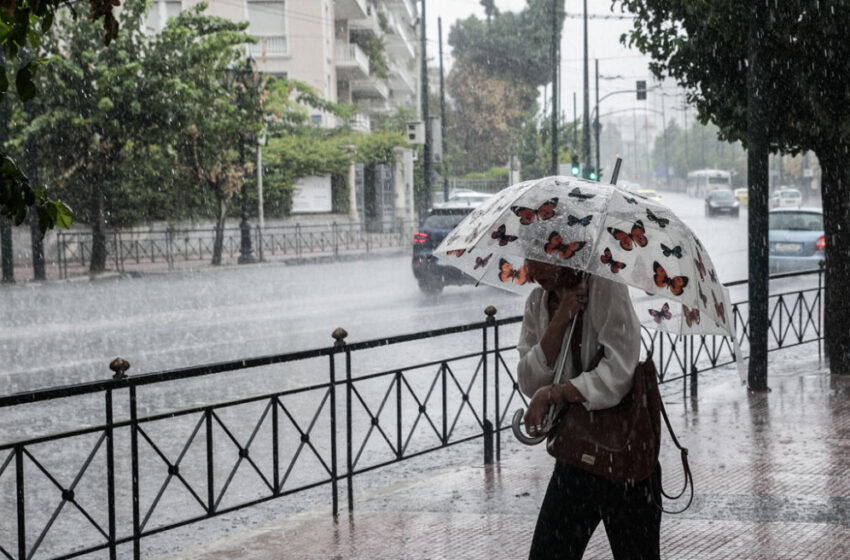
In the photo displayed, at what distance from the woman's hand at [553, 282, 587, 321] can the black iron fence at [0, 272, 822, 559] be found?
7.18 ft

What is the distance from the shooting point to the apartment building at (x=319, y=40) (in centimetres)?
4441

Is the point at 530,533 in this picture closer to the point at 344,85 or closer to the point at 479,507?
the point at 479,507

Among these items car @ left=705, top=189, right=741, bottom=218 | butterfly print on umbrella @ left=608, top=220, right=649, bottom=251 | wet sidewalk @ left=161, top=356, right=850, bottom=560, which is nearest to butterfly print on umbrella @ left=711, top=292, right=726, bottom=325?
butterfly print on umbrella @ left=608, top=220, right=649, bottom=251

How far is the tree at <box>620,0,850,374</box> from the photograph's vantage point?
9227mm

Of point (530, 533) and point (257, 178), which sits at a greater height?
point (257, 178)

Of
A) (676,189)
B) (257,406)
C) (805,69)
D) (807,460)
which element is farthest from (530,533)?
(676,189)

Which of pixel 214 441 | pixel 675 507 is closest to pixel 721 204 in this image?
pixel 214 441

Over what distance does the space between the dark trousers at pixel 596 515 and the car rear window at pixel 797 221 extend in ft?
64.5

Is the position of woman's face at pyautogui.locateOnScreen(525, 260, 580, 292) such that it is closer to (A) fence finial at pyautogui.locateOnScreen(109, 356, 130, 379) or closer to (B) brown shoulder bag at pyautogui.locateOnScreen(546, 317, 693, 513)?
(B) brown shoulder bag at pyautogui.locateOnScreen(546, 317, 693, 513)

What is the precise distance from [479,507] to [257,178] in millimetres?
29262

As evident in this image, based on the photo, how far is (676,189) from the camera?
123 metres

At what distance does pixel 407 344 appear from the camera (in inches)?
521

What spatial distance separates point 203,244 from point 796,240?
61.9 feet

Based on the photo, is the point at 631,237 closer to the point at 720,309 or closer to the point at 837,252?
the point at 720,309
